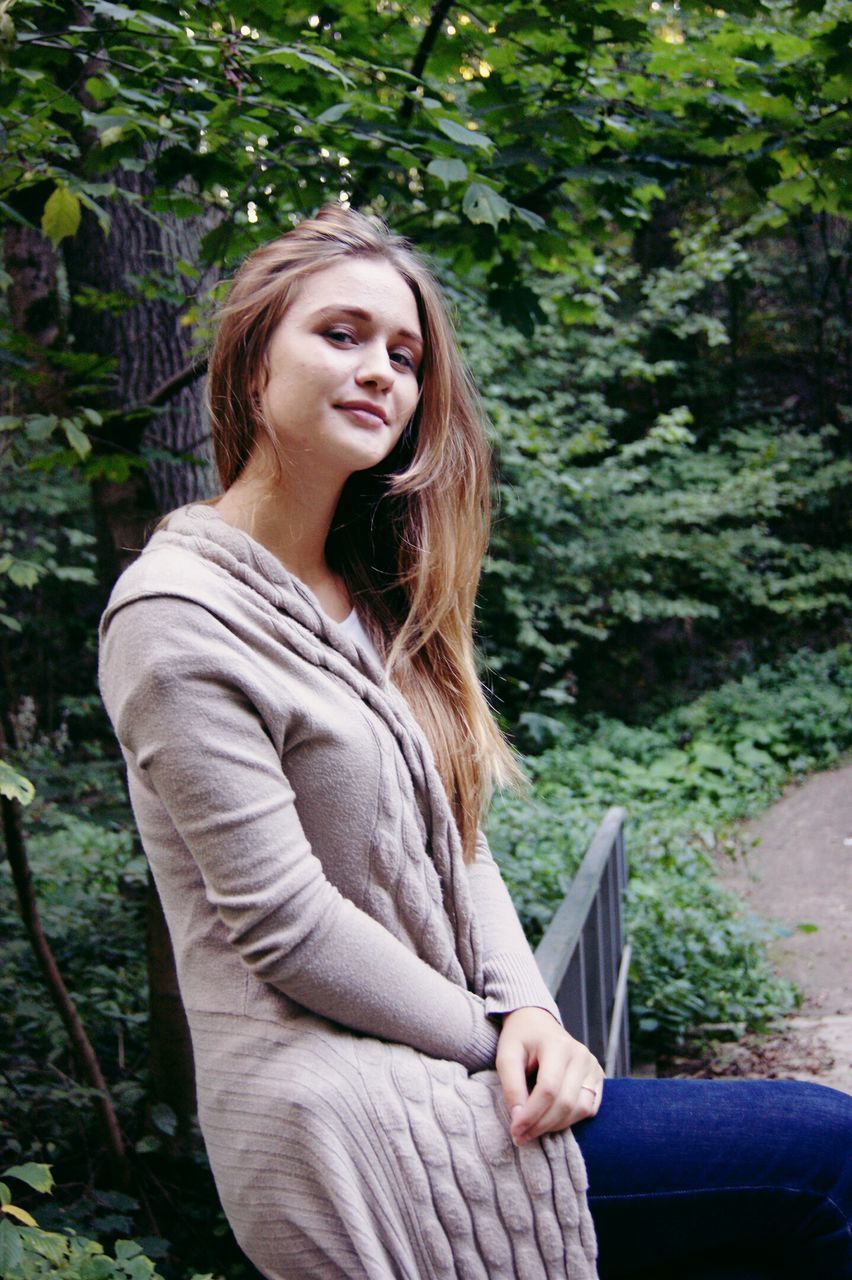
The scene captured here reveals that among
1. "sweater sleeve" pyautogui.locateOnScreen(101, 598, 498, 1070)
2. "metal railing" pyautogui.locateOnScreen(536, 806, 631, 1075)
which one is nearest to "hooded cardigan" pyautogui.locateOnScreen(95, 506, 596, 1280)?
"sweater sleeve" pyautogui.locateOnScreen(101, 598, 498, 1070)

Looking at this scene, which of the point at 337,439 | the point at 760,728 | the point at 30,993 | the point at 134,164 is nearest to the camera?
the point at 337,439

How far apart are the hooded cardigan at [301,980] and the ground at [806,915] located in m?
3.13

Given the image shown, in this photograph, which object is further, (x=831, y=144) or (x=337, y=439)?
(x=831, y=144)

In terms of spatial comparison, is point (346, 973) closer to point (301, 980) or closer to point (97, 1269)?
point (301, 980)

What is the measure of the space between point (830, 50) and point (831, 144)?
0.79 feet

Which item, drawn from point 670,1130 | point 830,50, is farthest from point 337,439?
point 830,50

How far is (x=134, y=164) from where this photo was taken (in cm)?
245

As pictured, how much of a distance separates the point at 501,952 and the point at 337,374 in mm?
821

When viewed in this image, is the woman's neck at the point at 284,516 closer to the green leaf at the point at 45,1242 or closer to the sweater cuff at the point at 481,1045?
the sweater cuff at the point at 481,1045

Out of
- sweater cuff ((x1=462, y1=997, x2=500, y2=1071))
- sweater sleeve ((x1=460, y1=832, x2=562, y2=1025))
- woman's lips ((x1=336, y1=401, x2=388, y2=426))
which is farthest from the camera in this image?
woman's lips ((x1=336, y1=401, x2=388, y2=426))

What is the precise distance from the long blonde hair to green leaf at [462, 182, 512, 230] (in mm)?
419

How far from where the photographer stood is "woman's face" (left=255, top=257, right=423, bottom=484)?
152 cm

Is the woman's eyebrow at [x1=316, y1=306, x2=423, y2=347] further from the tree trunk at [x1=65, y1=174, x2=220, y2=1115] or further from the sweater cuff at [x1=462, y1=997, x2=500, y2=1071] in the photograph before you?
the tree trunk at [x1=65, y1=174, x2=220, y2=1115]

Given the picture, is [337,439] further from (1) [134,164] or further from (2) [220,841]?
(1) [134,164]
